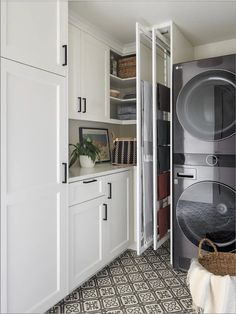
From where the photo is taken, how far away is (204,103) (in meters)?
2.24

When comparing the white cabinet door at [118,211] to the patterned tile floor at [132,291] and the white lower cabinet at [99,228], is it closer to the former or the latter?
the white lower cabinet at [99,228]

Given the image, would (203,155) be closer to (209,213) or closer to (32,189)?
(209,213)

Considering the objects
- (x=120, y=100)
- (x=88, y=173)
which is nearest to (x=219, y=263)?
(x=88, y=173)

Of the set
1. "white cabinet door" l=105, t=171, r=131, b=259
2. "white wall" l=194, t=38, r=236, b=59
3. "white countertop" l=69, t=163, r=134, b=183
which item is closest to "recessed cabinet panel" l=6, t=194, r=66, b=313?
"white countertop" l=69, t=163, r=134, b=183

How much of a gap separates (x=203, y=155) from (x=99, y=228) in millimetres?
1096

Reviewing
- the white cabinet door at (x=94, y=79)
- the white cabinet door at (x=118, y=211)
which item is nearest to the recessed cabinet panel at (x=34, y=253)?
the white cabinet door at (x=118, y=211)

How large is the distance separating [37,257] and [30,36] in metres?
1.37

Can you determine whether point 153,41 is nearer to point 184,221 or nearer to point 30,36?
point 30,36

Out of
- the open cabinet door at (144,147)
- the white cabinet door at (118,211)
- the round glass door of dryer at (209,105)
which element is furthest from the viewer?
the white cabinet door at (118,211)

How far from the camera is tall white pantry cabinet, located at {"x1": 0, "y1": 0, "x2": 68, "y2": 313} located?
1.48 meters

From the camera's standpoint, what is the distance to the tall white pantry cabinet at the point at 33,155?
4.86ft

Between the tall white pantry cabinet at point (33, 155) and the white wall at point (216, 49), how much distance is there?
189 centimetres

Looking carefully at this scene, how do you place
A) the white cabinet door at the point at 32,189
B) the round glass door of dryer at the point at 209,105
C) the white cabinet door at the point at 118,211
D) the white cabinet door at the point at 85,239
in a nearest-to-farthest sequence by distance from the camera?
the white cabinet door at the point at 32,189
the white cabinet door at the point at 85,239
the round glass door of dryer at the point at 209,105
the white cabinet door at the point at 118,211

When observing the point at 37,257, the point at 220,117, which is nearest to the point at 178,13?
the point at 220,117
